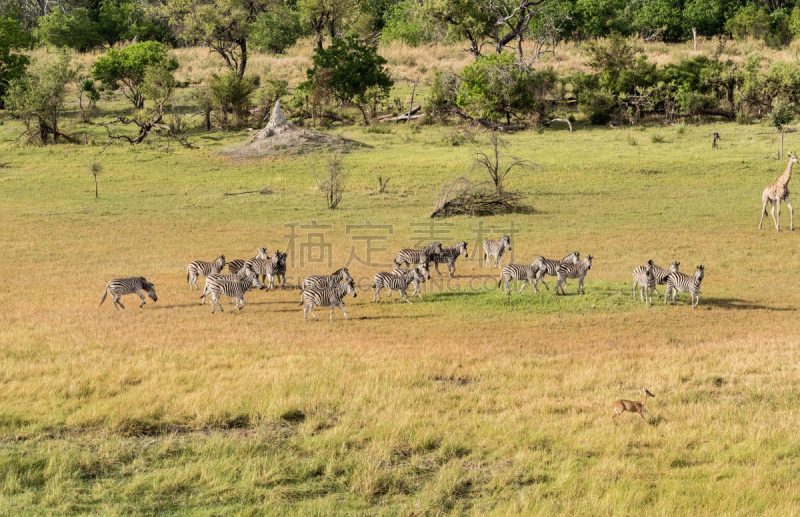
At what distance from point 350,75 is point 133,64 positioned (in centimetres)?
1981

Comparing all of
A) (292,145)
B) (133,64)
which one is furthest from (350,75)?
(133,64)

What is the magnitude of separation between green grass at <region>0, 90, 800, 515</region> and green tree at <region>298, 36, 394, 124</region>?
1340 inches

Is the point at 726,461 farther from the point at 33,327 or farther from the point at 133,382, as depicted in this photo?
the point at 33,327

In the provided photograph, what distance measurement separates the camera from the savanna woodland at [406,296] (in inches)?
367

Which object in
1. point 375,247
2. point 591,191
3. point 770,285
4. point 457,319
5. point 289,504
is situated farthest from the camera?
point 591,191

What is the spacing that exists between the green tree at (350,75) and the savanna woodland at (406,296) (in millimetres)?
304

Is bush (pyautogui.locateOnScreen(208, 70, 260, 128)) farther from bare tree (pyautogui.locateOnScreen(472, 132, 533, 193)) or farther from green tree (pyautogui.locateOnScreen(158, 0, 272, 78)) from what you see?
bare tree (pyautogui.locateOnScreen(472, 132, 533, 193))

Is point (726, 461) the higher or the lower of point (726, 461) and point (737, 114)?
the lower

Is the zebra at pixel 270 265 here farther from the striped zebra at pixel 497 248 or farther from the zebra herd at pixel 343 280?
the striped zebra at pixel 497 248

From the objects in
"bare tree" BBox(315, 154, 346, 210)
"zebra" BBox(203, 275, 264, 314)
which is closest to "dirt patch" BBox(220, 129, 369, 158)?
"bare tree" BBox(315, 154, 346, 210)

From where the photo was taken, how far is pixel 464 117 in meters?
60.1

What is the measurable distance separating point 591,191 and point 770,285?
1807 cm

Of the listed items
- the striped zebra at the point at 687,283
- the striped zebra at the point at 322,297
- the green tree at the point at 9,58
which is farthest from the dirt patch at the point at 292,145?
the striped zebra at the point at 687,283

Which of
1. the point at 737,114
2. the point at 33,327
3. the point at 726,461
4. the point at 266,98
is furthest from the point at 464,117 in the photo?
the point at 726,461
